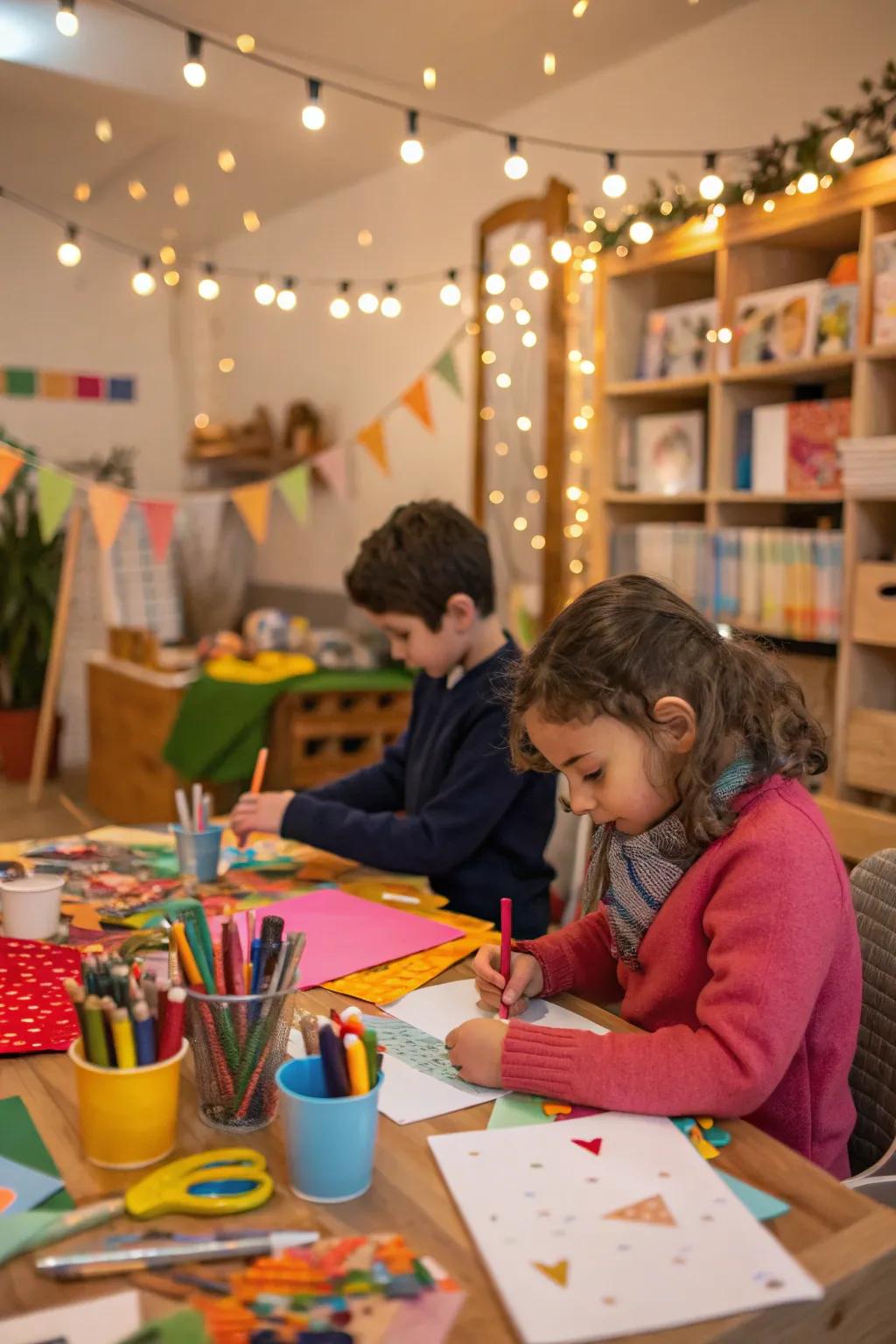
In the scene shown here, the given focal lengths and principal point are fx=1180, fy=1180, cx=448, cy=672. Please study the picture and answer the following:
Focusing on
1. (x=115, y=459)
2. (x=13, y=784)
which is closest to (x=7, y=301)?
(x=115, y=459)

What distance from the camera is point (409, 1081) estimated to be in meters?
1.02

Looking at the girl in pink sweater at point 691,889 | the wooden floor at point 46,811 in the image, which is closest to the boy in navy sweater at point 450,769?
the girl in pink sweater at point 691,889

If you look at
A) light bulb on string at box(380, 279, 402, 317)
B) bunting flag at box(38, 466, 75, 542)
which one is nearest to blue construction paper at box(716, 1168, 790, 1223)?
bunting flag at box(38, 466, 75, 542)

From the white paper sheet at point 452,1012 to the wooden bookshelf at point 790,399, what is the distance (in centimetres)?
146

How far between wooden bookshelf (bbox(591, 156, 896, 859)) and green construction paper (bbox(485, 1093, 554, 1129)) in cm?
164

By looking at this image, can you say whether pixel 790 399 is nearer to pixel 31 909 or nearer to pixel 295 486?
pixel 295 486

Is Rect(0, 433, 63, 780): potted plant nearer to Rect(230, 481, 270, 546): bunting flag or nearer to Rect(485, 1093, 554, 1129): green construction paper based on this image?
Rect(230, 481, 270, 546): bunting flag

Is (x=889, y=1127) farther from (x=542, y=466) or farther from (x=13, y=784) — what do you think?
(x=13, y=784)

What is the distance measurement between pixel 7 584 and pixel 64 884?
3.86 m

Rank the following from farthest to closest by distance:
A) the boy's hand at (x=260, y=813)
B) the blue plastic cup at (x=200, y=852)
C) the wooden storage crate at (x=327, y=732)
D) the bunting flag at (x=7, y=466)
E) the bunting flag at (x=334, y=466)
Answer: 1. the wooden storage crate at (x=327, y=732)
2. the bunting flag at (x=334, y=466)
3. the bunting flag at (x=7, y=466)
4. the boy's hand at (x=260, y=813)
5. the blue plastic cup at (x=200, y=852)

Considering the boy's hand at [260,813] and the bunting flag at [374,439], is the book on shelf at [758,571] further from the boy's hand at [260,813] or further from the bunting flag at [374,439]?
the boy's hand at [260,813]

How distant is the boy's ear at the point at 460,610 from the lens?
5.92 feet

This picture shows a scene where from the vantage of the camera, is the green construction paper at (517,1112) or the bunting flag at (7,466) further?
the bunting flag at (7,466)

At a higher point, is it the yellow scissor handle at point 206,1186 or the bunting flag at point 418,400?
the bunting flag at point 418,400
